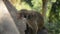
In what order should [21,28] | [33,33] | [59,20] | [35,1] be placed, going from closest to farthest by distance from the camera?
[21,28], [33,33], [35,1], [59,20]

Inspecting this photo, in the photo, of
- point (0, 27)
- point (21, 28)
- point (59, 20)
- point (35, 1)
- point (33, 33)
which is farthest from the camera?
point (59, 20)

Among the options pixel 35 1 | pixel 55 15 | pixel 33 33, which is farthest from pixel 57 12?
pixel 33 33

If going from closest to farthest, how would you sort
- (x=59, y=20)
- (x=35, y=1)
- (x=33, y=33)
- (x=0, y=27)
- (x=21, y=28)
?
(x=0, y=27) < (x=21, y=28) < (x=33, y=33) < (x=35, y=1) < (x=59, y=20)

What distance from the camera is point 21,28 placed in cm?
40

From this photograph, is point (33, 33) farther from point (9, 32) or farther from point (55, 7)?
point (55, 7)

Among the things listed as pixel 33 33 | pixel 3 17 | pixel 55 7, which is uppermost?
pixel 3 17

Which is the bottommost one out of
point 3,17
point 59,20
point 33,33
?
point 59,20

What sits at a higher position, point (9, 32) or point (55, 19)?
point (9, 32)

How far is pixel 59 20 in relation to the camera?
15.5ft

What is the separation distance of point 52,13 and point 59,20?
10.3 inches

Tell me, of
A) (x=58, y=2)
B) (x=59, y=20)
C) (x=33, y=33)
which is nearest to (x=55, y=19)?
(x=59, y=20)

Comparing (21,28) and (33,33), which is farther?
(33,33)

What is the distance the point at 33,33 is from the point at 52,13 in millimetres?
4242

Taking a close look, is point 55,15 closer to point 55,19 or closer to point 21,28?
point 55,19
